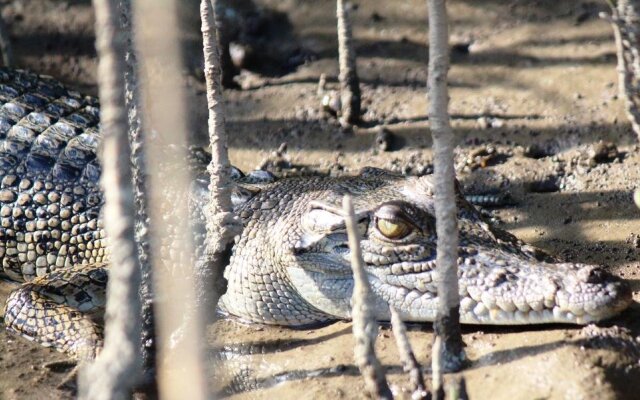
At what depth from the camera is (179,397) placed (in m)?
4.48

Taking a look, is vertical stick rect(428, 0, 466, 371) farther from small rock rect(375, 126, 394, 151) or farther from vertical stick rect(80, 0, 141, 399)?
small rock rect(375, 126, 394, 151)

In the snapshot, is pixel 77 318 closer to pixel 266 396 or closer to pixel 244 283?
pixel 244 283

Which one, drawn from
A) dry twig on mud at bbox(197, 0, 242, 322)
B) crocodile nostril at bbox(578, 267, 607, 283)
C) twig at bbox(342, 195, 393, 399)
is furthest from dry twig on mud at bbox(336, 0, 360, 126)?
twig at bbox(342, 195, 393, 399)

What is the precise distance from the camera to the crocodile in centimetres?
411

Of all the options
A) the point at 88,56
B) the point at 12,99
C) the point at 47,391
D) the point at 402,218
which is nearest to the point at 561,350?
the point at 402,218

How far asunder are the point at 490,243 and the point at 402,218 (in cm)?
42

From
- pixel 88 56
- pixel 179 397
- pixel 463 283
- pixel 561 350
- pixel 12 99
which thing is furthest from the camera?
pixel 88 56

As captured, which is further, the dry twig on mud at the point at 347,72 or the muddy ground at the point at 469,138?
the dry twig on mud at the point at 347,72

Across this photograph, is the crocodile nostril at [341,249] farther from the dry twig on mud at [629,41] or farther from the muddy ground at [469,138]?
the dry twig on mud at [629,41]

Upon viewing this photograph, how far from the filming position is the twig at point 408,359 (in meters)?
3.66

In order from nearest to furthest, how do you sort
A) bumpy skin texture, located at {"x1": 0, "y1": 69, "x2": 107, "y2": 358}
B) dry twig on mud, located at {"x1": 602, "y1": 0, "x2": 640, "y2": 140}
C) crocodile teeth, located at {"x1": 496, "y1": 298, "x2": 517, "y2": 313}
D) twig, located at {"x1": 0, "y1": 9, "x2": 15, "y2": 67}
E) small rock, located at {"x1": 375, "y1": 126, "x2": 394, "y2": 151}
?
dry twig on mud, located at {"x1": 602, "y1": 0, "x2": 640, "y2": 140}
crocodile teeth, located at {"x1": 496, "y1": 298, "x2": 517, "y2": 313}
bumpy skin texture, located at {"x1": 0, "y1": 69, "x2": 107, "y2": 358}
small rock, located at {"x1": 375, "y1": 126, "x2": 394, "y2": 151}
twig, located at {"x1": 0, "y1": 9, "x2": 15, "y2": 67}

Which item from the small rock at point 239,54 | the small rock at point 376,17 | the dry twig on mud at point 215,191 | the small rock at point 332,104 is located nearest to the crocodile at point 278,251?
the dry twig on mud at point 215,191

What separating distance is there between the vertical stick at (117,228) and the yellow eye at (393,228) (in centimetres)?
160

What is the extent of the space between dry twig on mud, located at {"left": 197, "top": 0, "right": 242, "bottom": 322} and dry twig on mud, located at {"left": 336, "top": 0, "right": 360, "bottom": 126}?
72.7 inches
